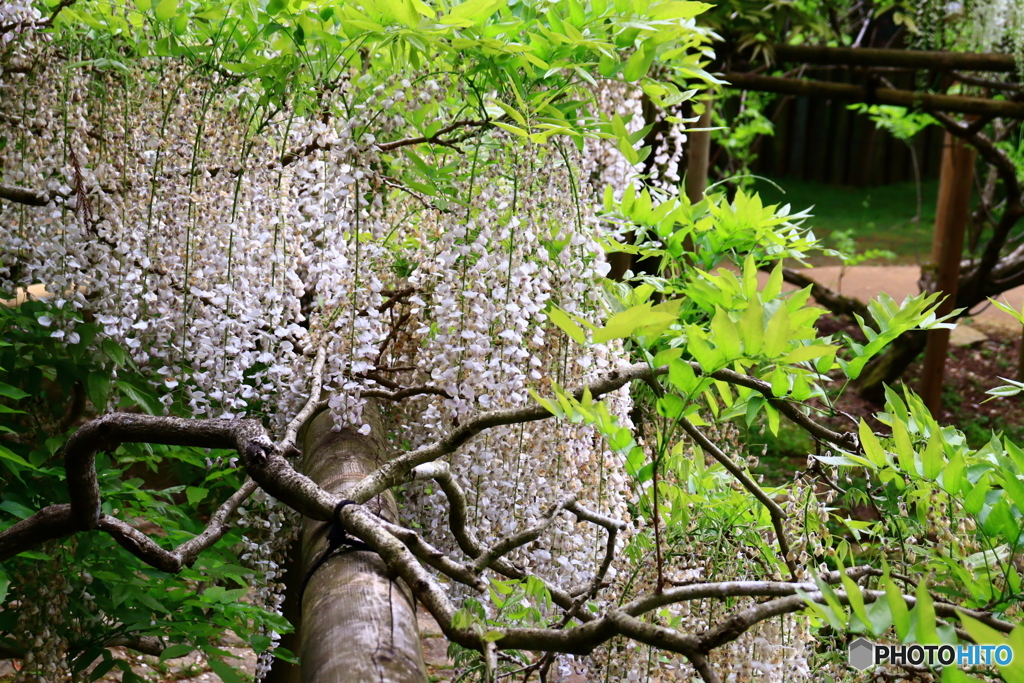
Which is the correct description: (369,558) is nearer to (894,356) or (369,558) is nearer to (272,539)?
(272,539)

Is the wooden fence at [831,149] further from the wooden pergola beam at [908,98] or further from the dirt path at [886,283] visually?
the wooden pergola beam at [908,98]

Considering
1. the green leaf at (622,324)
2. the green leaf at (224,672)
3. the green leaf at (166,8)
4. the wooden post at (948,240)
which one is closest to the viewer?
the green leaf at (622,324)

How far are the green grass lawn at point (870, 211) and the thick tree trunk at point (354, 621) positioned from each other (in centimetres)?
830

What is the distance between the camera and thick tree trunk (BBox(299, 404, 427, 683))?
866mm

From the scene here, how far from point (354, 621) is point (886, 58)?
3811 mm

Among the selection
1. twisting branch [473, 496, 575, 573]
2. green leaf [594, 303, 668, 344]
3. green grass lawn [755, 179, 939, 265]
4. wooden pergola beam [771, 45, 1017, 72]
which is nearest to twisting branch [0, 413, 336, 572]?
twisting branch [473, 496, 575, 573]

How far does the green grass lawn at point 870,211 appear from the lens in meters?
9.09

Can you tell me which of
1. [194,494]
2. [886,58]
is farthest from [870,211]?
[194,494]

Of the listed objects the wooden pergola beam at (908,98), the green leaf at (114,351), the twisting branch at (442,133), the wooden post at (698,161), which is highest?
the wooden pergola beam at (908,98)

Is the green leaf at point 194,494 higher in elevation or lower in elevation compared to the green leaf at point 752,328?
lower

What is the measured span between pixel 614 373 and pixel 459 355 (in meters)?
0.35

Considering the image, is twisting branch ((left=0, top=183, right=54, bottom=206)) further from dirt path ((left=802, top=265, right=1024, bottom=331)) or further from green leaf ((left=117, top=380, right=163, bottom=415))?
dirt path ((left=802, top=265, right=1024, bottom=331))

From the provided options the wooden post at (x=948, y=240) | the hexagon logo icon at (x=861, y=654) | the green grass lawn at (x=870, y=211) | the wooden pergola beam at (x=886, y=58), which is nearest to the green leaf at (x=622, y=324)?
the hexagon logo icon at (x=861, y=654)

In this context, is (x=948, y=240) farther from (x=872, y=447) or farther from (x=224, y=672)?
(x=224, y=672)
